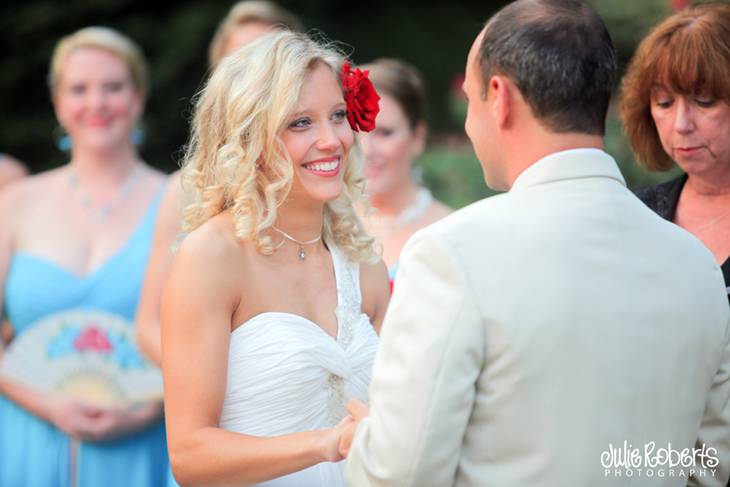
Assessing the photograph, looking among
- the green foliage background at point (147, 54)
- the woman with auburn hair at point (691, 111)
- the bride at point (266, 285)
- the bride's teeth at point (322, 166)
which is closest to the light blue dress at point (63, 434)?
the bride at point (266, 285)

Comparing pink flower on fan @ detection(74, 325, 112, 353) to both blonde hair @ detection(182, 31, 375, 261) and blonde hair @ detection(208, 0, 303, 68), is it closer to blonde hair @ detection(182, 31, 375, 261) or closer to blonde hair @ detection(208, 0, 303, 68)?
blonde hair @ detection(208, 0, 303, 68)

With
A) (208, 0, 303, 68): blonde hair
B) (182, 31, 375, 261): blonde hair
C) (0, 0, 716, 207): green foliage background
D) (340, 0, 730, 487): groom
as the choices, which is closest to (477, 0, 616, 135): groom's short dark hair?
(340, 0, 730, 487): groom

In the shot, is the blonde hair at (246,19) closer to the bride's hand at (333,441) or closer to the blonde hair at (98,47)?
the blonde hair at (98,47)

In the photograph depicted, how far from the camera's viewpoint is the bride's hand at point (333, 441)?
2.84 metres

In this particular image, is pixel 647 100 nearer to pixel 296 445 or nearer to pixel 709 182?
pixel 709 182

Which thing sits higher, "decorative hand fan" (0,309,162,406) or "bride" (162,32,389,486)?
"bride" (162,32,389,486)

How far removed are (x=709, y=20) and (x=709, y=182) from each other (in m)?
0.61

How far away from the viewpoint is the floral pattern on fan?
17.1ft

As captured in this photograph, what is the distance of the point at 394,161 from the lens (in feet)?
18.5

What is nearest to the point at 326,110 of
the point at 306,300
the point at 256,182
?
the point at 256,182

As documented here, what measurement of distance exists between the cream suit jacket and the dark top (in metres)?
1.36

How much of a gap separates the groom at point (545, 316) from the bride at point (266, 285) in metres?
0.57

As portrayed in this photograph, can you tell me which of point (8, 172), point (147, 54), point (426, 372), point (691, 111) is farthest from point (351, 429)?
point (147, 54)

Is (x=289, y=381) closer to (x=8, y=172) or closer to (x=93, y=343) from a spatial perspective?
(x=93, y=343)
